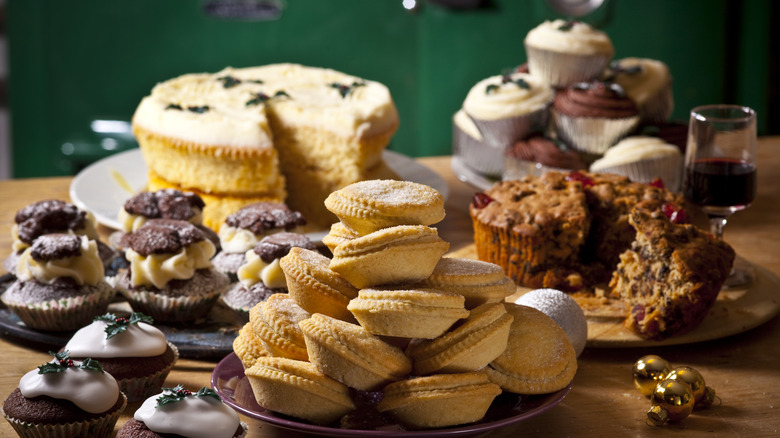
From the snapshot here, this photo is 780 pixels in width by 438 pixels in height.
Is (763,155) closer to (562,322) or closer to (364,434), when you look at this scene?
(562,322)

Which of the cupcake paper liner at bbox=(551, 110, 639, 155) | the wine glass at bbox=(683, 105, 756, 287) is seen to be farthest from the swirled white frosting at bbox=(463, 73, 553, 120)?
the wine glass at bbox=(683, 105, 756, 287)

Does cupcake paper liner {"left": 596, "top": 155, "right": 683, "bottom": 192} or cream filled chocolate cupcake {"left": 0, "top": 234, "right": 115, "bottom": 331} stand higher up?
cream filled chocolate cupcake {"left": 0, "top": 234, "right": 115, "bottom": 331}

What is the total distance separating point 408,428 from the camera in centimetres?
156

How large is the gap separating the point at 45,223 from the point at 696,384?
1.44m

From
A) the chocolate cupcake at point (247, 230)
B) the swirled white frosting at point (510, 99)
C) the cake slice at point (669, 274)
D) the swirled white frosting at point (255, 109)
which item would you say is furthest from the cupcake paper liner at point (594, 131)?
the chocolate cupcake at point (247, 230)

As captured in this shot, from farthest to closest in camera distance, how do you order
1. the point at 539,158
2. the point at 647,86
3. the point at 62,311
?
the point at 647,86, the point at 539,158, the point at 62,311

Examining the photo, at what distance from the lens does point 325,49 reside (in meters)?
4.71

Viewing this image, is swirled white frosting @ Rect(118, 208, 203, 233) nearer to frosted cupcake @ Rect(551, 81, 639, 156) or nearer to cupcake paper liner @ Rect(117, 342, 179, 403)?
cupcake paper liner @ Rect(117, 342, 179, 403)

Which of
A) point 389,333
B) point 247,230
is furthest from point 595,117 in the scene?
point 389,333

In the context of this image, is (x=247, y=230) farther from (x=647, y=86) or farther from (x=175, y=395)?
(x=647, y=86)

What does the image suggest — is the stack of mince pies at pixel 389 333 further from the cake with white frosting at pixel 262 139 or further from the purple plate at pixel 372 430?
the cake with white frosting at pixel 262 139

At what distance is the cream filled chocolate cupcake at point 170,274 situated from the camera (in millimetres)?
2055

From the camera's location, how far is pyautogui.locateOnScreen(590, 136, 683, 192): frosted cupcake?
292cm

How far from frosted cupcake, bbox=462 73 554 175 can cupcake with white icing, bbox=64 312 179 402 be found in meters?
1.64
